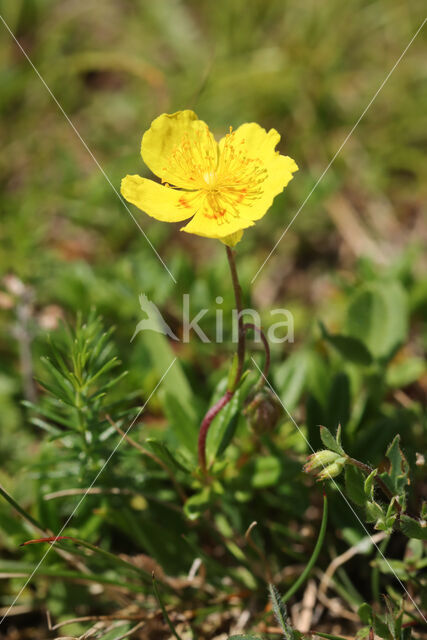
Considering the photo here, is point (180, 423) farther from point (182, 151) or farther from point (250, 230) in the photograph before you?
point (250, 230)

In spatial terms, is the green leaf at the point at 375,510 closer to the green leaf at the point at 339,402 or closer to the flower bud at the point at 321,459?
the flower bud at the point at 321,459

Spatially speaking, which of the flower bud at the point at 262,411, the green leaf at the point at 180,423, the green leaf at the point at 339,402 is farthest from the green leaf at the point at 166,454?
the green leaf at the point at 339,402

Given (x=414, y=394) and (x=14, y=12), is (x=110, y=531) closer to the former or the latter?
(x=414, y=394)

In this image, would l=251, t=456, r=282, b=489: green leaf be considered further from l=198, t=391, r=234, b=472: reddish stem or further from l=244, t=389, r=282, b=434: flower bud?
l=198, t=391, r=234, b=472: reddish stem

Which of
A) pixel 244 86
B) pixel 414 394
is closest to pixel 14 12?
pixel 244 86

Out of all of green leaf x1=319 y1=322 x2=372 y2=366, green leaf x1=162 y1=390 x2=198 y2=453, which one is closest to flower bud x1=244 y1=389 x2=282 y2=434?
green leaf x1=162 y1=390 x2=198 y2=453

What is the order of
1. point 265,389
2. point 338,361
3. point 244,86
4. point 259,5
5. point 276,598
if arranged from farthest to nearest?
point 259,5 → point 244,86 → point 338,361 → point 265,389 → point 276,598
